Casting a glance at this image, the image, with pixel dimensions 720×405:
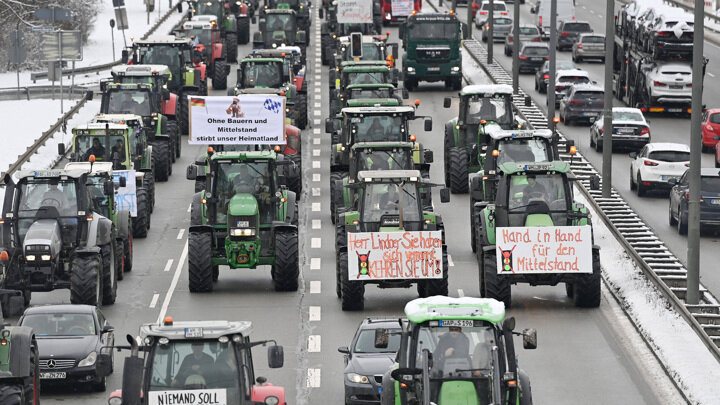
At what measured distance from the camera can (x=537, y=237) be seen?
3155 cm

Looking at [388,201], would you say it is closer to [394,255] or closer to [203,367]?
[394,255]

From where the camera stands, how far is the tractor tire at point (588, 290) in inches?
1264

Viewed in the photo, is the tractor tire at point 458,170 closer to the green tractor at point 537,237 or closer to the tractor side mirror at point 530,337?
the green tractor at point 537,237

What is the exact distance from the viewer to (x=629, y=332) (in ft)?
102

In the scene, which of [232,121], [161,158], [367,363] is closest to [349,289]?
[367,363]

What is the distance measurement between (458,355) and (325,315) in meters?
13.0

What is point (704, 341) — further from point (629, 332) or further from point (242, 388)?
point (242, 388)

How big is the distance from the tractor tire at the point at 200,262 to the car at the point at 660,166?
51.1ft

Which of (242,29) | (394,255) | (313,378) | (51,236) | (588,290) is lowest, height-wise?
(313,378)

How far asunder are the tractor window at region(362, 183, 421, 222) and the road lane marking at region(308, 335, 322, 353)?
292 centimetres

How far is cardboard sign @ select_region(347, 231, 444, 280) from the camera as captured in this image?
1252 inches

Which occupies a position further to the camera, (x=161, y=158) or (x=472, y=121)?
(x=161, y=158)

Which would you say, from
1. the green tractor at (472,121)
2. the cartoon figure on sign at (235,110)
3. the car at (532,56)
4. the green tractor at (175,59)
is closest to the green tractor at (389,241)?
the cartoon figure on sign at (235,110)

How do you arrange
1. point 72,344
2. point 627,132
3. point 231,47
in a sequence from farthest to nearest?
point 231,47
point 627,132
point 72,344
